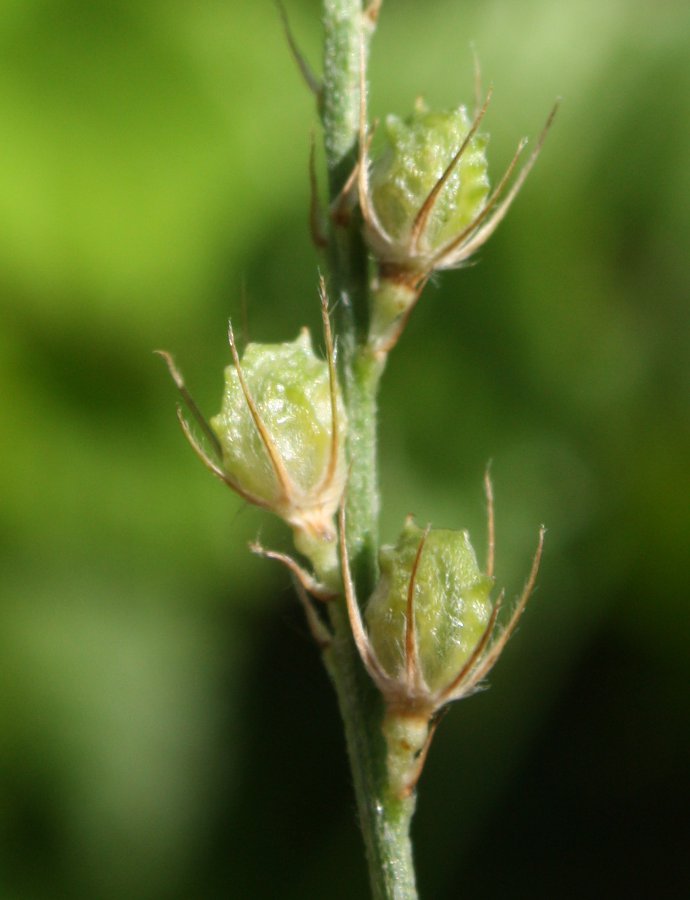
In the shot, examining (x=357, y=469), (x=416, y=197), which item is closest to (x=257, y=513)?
(x=357, y=469)

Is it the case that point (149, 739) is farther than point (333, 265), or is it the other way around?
point (149, 739)

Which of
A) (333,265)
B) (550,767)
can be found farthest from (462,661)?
(550,767)

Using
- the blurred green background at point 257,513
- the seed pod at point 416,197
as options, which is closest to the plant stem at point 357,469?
the seed pod at point 416,197

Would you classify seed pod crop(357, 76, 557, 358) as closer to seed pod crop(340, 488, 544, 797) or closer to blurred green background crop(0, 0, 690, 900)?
seed pod crop(340, 488, 544, 797)

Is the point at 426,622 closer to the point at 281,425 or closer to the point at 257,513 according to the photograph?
the point at 281,425

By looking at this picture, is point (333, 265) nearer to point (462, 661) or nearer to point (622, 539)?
point (462, 661)

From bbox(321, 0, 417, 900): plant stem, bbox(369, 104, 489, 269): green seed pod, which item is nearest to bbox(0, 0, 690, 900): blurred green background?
bbox(321, 0, 417, 900): plant stem
